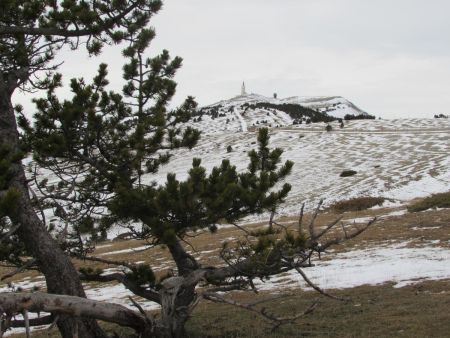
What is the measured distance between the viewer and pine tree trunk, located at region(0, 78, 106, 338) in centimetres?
747

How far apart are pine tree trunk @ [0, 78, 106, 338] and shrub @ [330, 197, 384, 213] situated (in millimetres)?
23732

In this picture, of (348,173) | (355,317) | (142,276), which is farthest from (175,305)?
(348,173)

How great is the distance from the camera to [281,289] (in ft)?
41.9

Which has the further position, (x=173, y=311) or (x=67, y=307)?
(x=173, y=311)

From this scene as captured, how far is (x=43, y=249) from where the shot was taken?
7.55 meters

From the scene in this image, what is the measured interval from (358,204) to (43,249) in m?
24.5

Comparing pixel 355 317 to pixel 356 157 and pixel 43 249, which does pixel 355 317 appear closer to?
pixel 43 249

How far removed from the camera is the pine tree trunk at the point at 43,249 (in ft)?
24.5

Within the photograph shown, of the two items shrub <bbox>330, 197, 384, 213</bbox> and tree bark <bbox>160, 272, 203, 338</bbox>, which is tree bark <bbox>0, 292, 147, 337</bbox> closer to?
tree bark <bbox>160, 272, 203, 338</bbox>

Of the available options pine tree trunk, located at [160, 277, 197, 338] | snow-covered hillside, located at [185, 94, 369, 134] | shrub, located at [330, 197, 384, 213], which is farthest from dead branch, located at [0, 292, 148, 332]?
snow-covered hillside, located at [185, 94, 369, 134]

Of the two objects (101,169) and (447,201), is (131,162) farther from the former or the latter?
(447,201)

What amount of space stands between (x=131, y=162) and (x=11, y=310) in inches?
126

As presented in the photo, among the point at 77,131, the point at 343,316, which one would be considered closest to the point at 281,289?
the point at 343,316

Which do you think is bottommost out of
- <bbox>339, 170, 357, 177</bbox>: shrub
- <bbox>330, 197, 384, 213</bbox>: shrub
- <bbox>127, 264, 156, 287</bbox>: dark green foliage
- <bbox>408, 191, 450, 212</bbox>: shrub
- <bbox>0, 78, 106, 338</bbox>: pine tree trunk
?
<bbox>330, 197, 384, 213</bbox>: shrub
